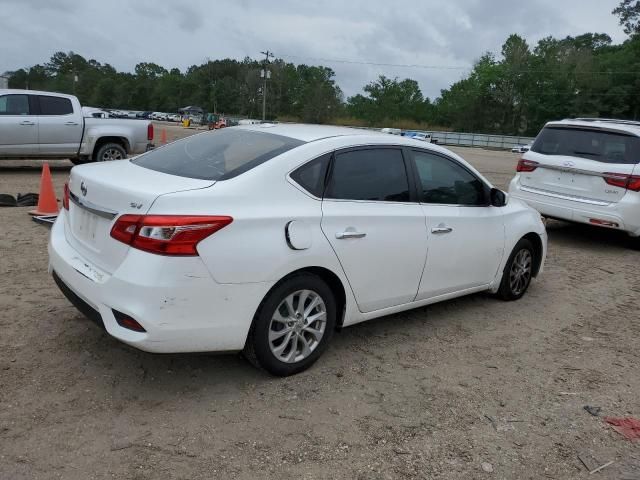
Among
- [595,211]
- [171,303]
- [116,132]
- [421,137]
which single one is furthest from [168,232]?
[421,137]

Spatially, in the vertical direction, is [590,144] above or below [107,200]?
above

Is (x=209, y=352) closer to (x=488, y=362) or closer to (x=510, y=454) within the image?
(x=510, y=454)

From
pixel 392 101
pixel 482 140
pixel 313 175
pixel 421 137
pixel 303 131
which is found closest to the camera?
pixel 313 175

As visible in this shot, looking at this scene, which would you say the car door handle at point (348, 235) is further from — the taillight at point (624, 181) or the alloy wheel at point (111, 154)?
the alloy wheel at point (111, 154)

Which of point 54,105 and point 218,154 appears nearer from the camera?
point 218,154

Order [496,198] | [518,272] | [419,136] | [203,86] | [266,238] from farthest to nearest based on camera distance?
[203,86]
[419,136]
[518,272]
[496,198]
[266,238]

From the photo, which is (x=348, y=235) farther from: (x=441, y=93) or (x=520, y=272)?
(x=441, y=93)

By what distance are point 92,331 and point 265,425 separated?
1.69m

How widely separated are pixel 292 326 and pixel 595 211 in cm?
571

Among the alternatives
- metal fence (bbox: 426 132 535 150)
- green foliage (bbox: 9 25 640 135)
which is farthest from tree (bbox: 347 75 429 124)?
metal fence (bbox: 426 132 535 150)

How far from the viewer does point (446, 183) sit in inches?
184

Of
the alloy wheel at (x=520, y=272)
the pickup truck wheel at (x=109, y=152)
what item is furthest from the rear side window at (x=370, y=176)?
the pickup truck wheel at (x=109, y=152)

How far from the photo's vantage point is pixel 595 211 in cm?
769

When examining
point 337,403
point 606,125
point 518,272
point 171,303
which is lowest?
point 337,403
